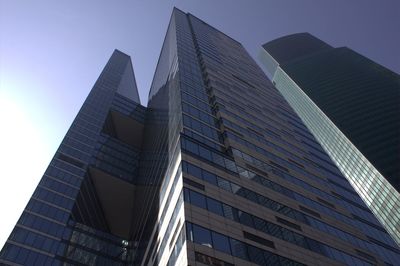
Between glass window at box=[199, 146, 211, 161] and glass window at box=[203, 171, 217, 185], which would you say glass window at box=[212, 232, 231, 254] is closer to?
glass window at box=[203, 171, 217, 185]

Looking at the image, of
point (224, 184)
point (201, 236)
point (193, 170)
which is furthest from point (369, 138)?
point (201, 236)

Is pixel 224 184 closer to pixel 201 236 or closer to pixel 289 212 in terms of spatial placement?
pixel 289 212

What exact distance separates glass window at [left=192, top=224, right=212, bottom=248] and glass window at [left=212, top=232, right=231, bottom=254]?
55 centimetres

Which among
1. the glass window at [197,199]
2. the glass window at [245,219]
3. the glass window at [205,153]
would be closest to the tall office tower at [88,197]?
the glass window at [205,153]

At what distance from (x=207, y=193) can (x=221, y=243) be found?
7417mm

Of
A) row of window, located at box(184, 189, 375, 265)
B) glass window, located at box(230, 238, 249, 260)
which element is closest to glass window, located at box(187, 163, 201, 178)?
row of window, located at box(184, 189, 375, 265)

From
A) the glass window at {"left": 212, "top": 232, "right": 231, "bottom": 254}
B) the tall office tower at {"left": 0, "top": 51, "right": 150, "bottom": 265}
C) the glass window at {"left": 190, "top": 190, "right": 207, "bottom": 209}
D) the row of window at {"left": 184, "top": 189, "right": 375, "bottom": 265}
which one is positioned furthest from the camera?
the tall office tower at {"left": 0, "top": 51, "right": 150, "bottom": 265}

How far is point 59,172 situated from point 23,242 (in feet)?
71.1

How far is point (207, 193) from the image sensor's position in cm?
4350

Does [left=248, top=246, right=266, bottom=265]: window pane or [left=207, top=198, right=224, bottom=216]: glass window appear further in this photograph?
[left=207, top=198, right=224, bottom=216]: glass window

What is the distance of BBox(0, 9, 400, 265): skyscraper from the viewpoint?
41.2 meters

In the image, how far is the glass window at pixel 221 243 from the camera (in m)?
36.5

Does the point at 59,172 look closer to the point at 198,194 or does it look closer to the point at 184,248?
the point at 198,194

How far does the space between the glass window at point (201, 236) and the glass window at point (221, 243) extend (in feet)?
1.81
